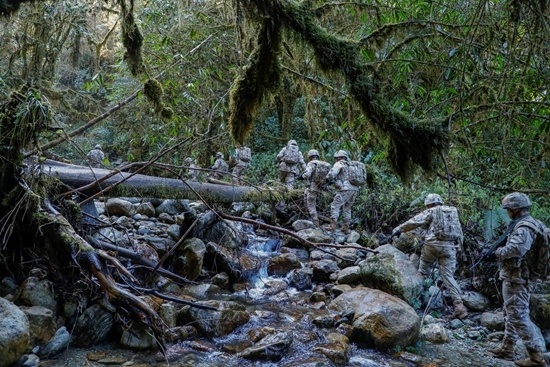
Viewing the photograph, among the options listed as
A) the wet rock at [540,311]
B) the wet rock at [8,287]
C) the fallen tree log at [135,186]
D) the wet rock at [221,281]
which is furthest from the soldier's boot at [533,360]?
the wet rock at [8,287]

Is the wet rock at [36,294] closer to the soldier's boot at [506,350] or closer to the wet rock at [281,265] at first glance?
the wet rock at [281,265]

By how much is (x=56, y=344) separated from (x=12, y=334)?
0.70 metres

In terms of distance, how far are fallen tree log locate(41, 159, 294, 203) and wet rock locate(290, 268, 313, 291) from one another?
5.56 feet

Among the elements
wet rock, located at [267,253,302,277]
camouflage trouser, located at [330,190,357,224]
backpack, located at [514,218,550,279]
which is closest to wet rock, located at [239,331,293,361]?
wet rock, located at [267,253,302,277]

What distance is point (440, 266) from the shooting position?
7.56 metres

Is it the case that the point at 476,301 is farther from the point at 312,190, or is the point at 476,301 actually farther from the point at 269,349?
the point at 312,190

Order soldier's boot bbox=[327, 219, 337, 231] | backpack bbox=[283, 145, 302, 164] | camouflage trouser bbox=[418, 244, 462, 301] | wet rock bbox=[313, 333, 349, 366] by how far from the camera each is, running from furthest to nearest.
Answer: backpack bbox=[283, 145, 302, 164] < soldier's boot bbox=[327, 219, 337, 231] < camouflage trouser bbox=[418, 244, 462, 301] < wet rock bbox=[313, 333, 349, 366]

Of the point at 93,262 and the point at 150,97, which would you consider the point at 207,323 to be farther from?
the point at 150,97

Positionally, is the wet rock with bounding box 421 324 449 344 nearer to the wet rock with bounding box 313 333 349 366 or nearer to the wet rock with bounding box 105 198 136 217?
the wet rock with bounding box 313 333 349 366

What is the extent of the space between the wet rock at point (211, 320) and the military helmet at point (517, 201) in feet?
13.5

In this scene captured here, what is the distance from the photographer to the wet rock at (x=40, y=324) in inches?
173

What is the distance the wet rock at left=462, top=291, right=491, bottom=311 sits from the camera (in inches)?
290

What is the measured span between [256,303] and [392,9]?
199 inches

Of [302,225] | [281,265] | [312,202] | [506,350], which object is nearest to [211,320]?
[281,265]
